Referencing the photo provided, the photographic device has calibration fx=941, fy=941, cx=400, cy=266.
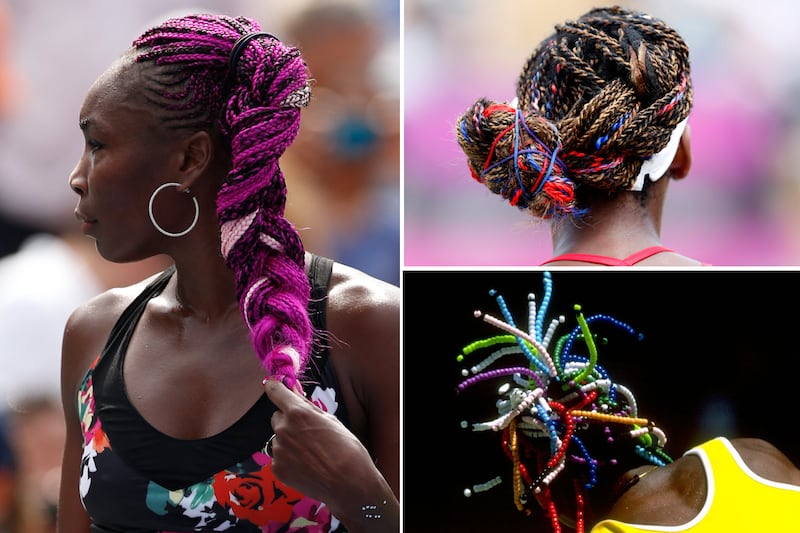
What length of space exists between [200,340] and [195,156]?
0.34 m

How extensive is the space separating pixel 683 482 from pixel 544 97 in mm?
741

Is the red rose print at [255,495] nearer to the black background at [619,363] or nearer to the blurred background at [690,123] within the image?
the black background at [619,363]

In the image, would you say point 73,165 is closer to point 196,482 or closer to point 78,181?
point 78,181

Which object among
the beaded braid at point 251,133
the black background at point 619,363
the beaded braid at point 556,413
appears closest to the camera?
the beaded braid at point 251,133

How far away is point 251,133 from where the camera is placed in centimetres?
158

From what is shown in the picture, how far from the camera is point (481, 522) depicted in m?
1.88

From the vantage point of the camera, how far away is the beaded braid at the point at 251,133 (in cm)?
159

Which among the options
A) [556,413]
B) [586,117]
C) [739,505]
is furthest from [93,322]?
[739,505]

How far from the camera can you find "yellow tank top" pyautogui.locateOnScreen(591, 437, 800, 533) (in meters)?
1.60

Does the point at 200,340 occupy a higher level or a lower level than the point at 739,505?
higher

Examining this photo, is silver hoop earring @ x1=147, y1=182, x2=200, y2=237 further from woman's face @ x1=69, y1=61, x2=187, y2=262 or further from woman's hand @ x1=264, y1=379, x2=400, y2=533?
woman's hand @ x1=264, y1=379, x2=400, y2=533

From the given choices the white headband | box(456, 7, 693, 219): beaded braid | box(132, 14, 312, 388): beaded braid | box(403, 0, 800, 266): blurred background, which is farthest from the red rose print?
the white headband

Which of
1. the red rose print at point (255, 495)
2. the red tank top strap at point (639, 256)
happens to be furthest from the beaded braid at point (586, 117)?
the red rose print at point (255, 495)

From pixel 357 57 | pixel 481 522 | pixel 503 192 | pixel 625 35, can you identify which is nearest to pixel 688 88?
pixel 625 35
